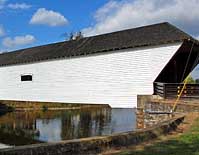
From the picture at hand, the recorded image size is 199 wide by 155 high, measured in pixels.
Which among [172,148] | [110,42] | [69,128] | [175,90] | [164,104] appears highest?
[110,42]

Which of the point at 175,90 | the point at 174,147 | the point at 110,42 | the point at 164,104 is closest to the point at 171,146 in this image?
the point at 174,147

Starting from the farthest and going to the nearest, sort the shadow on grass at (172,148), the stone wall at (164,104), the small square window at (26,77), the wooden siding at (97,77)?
1. the small square window at (26,77)
2. the wooden siding at (97,77)
3. the stone wall at (164,104)
4. the shadow on grass at (172,148)

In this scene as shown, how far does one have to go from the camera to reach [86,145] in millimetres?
6922

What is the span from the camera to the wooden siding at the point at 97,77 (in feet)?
71.1

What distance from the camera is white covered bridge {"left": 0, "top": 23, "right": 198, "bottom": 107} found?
21.5 metres

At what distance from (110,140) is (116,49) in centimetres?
1623

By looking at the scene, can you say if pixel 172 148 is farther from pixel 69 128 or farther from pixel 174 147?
pixel 69 128

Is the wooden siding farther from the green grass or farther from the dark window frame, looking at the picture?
the green grass

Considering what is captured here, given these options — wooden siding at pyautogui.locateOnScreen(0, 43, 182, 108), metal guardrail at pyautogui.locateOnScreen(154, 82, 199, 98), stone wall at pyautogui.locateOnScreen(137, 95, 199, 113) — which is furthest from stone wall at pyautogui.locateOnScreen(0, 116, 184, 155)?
wooden siding at pyautogui.locateOnScreen(0, 43, 182, 108)

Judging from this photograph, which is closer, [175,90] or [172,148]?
[172,148]

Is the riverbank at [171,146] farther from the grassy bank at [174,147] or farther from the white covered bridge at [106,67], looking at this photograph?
the white covered bridge at [106,67]

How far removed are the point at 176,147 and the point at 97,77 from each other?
56.7 ft

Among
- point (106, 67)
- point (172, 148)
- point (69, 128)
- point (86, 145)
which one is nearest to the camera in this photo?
point (86, 145)

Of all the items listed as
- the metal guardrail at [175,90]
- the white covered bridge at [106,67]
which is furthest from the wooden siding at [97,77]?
the metal guardrail at [175,90]
